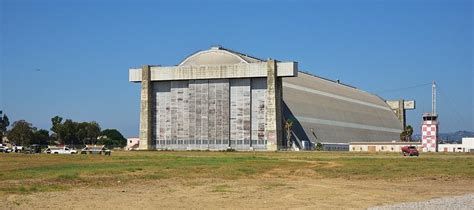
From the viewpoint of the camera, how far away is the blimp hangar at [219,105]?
483 feet

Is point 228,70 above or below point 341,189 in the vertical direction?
above

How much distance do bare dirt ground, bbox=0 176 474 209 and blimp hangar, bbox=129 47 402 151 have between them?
101 metres

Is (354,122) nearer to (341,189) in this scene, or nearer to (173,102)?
(173,102)

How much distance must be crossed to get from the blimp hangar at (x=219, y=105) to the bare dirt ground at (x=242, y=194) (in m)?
101

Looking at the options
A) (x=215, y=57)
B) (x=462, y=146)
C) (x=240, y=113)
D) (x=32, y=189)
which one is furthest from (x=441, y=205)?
(x=462, y=146)

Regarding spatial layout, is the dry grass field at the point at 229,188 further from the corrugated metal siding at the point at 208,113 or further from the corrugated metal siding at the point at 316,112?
the corrugated metal siding at the point at 316,112

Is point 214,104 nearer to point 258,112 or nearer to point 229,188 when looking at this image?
point 258,112

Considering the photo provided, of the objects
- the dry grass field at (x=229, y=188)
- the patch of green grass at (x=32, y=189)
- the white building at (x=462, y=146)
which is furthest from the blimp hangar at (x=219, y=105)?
the patch of green grass at (x=32, y=189)

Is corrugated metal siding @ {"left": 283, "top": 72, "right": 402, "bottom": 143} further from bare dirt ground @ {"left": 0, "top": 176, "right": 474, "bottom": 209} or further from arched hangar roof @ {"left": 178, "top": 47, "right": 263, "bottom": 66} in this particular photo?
bare dirt ground @ {"left": 0, "top": 176, "right": 474, "bottom": 209}

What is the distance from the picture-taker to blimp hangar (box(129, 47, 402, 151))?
147 meters

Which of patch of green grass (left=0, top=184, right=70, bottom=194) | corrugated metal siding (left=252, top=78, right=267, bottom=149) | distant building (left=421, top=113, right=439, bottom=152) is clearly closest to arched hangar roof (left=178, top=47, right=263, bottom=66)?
corrugated metal siding (left=252, top=78, right=267, bottom=149)

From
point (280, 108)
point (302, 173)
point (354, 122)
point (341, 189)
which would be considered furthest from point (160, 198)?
point (354, 122)

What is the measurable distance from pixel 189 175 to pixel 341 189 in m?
13.5

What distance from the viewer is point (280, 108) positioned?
148375 millimetres
